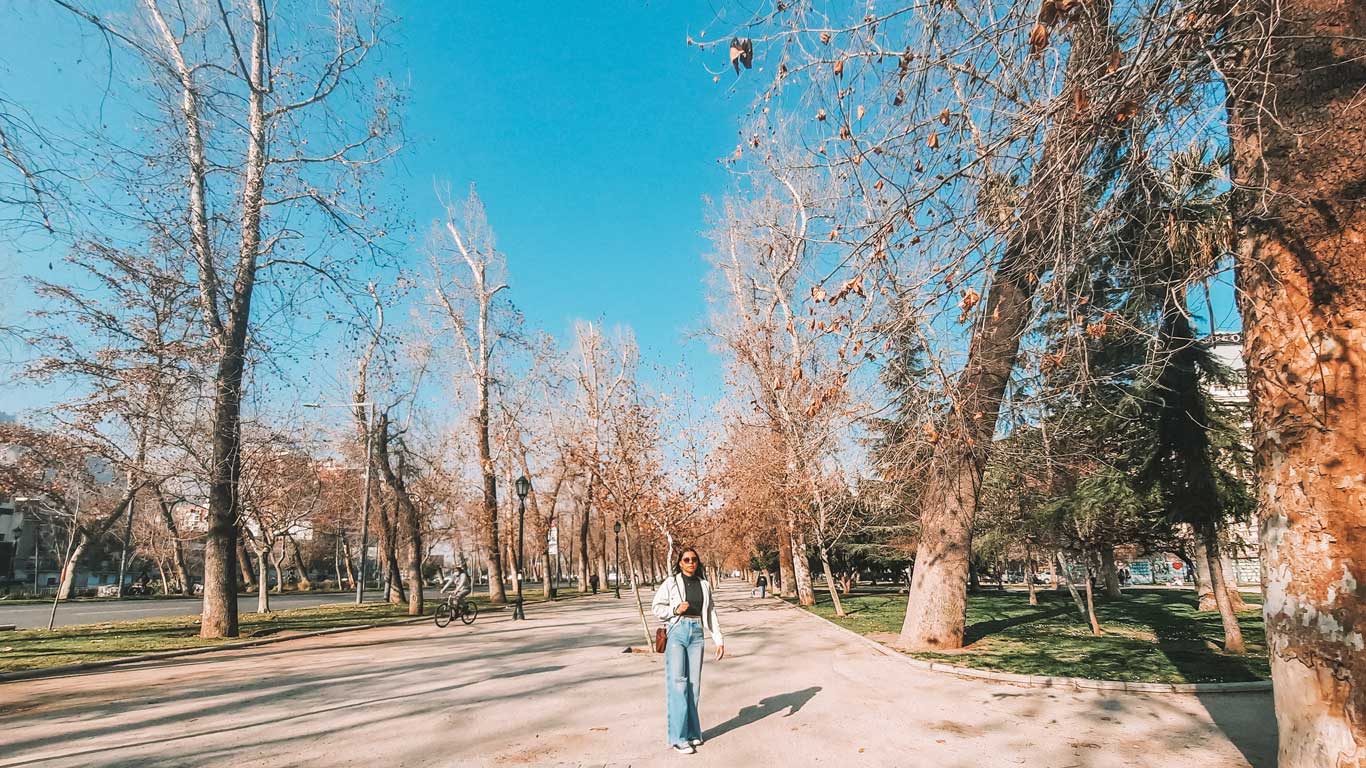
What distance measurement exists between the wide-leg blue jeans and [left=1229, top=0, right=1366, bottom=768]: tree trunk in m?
4.15

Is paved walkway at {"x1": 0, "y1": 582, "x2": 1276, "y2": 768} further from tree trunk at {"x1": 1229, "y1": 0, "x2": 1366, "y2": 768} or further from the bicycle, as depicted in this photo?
the bicycle

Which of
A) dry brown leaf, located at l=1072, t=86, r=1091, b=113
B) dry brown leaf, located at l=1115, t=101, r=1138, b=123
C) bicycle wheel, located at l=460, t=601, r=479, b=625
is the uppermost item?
dry brown leaf, located at l=1115, t=101, r=1138, b=123

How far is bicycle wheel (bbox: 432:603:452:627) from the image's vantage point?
19797 mm

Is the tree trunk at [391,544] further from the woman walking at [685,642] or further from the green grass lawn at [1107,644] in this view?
the woman walking at [685,642]

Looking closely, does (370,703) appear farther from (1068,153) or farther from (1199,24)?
(1199,24)

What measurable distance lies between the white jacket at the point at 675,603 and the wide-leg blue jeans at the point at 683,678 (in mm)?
132

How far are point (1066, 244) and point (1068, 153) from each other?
1367 millimetres

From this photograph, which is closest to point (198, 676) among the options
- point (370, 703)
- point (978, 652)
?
point (370, 703)

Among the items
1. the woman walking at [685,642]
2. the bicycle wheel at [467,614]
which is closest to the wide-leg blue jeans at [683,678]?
the woman walking at [685,642]

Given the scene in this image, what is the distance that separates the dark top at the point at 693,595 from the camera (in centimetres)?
673

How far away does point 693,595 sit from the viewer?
681cm

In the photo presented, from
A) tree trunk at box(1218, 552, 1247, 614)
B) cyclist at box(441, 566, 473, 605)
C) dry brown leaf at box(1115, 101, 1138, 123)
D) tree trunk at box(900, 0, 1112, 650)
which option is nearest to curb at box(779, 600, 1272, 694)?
tree trunk at box(900, 0, 1112, 650)

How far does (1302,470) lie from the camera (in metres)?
3.93

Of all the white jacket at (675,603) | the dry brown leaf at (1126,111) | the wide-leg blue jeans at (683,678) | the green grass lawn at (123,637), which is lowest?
the green grass lawn at (123,637)
